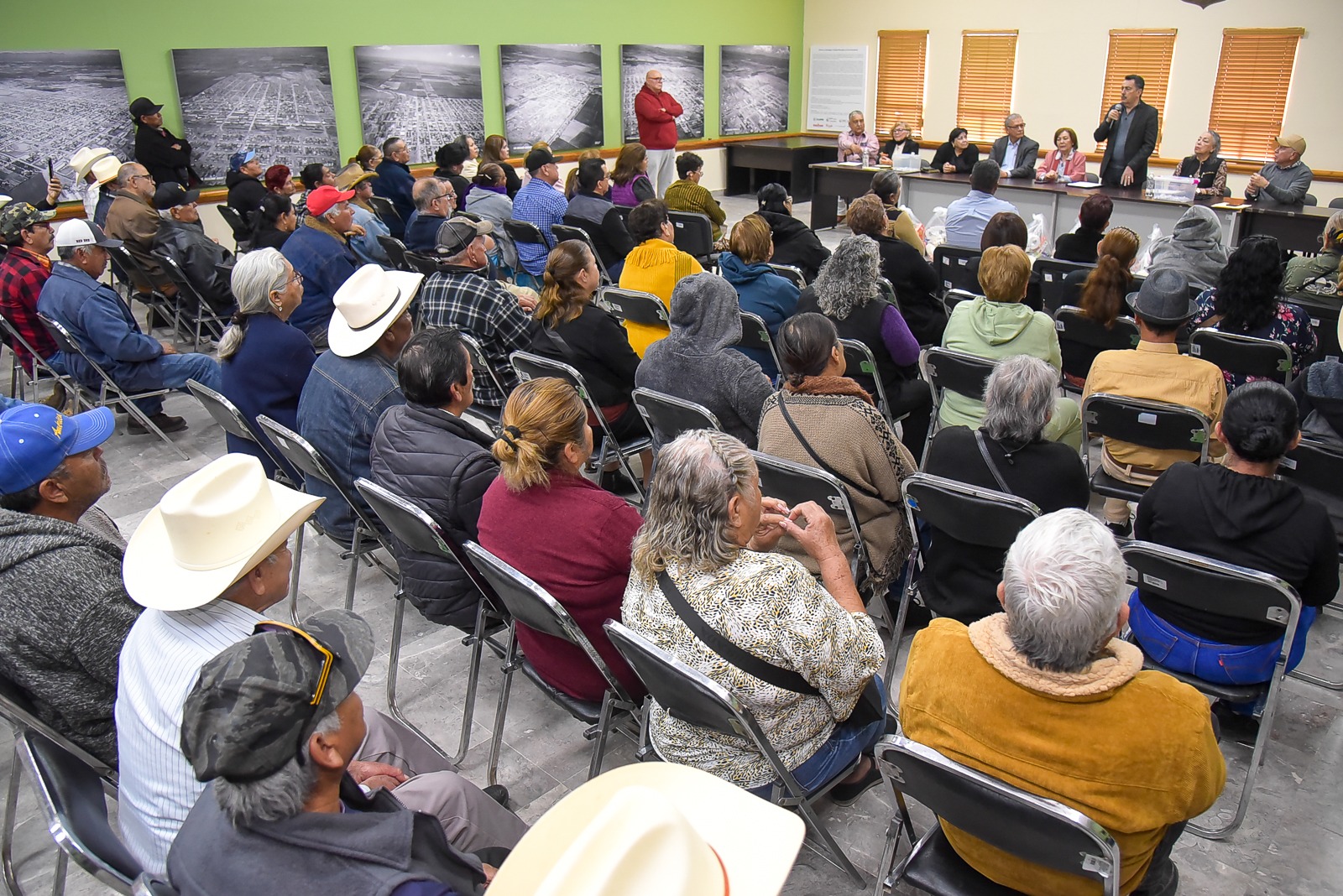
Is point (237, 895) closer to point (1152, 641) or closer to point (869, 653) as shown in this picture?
point (869, 653)

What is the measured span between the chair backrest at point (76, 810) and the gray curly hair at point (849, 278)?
121 inches

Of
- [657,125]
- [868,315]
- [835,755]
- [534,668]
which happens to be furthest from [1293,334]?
[657,125]

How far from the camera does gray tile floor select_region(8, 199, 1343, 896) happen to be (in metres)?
2.23

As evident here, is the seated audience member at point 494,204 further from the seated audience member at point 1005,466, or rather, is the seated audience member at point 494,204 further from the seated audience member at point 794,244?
the seated audience member at point 1005,466

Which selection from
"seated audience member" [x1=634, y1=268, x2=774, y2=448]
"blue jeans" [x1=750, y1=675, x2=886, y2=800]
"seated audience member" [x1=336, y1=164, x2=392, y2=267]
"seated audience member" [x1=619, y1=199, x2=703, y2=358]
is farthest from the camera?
"seated audience member" [x1=336, y1=164, x2=392, y2=267]

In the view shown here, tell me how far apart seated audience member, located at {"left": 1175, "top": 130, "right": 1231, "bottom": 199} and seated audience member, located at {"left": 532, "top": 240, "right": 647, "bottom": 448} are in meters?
6.16

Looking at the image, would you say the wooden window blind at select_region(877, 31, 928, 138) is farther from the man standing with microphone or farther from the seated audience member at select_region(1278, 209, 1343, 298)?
the seated audience member at select_region(1278, 209, 1343, 298)

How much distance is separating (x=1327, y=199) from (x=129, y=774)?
11.6 metres

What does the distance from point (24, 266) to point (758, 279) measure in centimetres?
376

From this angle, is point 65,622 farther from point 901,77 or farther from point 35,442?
point 901,77

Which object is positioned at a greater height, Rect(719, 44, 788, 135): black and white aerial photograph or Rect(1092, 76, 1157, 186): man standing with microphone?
Rect(719, 44, 788, 135): black and white aerial photograph

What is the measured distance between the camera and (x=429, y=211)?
6324 mm

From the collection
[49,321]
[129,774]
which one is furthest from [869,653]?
[49,321]

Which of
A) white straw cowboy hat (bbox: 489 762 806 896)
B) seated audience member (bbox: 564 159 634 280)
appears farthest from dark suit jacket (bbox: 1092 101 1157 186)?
white straw cowboy hat (bbox: 489 762 806 896)
